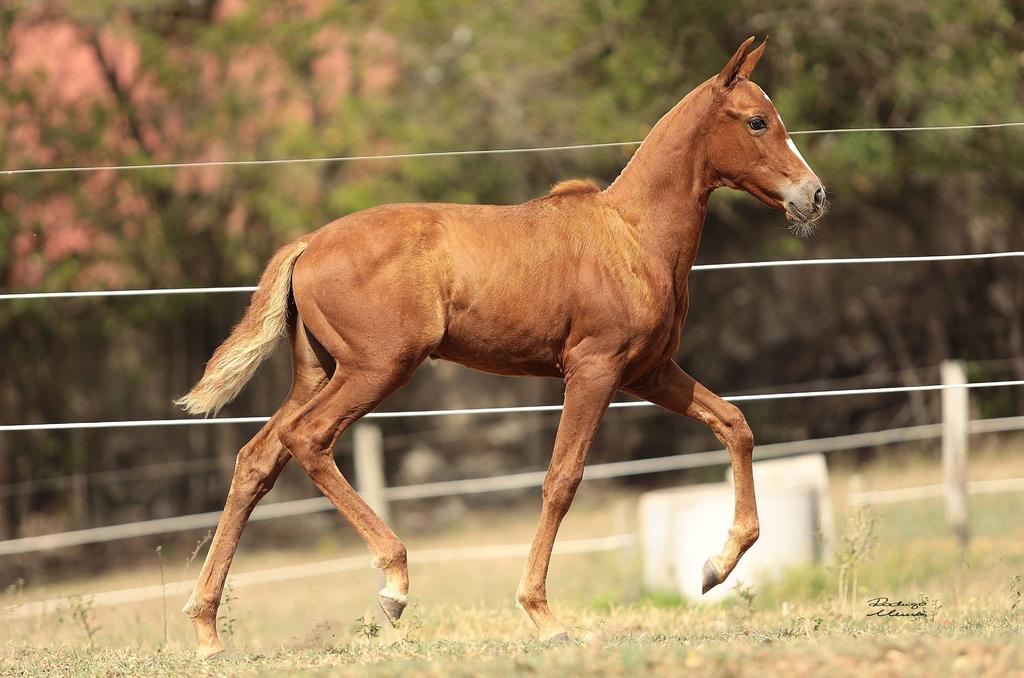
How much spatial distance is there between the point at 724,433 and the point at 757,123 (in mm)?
1371

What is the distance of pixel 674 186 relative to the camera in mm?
5957

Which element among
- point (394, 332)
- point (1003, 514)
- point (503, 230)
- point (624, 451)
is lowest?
point (624, 451)

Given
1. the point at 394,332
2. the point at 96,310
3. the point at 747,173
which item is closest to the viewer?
the point at 394,332

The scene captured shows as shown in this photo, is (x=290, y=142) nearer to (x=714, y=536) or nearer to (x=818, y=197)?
(x=714, y=536)

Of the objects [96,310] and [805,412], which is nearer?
[96,310]

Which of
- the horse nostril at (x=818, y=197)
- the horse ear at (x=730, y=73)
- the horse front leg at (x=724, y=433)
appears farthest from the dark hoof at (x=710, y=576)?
the horse ear at (x=730, y=73)

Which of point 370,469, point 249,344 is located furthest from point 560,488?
point 370,469

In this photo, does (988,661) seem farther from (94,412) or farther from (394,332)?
(94,412)

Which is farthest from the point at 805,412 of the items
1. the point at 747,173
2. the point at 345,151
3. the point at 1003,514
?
the point at 747,173

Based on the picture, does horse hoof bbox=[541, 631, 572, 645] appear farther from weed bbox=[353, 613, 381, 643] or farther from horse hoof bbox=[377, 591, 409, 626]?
weed bbox=[353, 613, 381, 643]

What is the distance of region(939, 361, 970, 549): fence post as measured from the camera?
36.9ft

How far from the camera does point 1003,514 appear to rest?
13.2 m

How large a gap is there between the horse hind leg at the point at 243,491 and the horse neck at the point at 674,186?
5.02ft

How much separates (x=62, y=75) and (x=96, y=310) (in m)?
2.73
